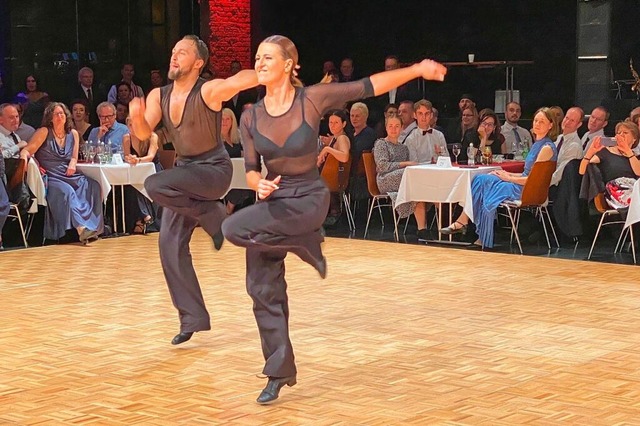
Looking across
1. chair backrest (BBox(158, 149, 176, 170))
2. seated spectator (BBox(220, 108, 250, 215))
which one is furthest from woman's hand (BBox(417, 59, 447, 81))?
seated spectator (BBox(220, 108, 250, 215))

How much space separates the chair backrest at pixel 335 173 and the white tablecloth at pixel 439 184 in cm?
100

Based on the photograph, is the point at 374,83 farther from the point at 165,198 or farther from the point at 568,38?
the point at 568,38

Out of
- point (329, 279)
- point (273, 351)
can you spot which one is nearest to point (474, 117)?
point (329, 279)

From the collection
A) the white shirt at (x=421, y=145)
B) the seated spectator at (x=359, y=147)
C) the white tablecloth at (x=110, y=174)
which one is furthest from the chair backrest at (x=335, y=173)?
the white tablecloth at (x=110, y=174)

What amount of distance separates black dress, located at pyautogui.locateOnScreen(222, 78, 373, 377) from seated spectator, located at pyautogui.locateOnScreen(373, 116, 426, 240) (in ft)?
17.5

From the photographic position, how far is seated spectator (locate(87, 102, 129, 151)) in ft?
34.3

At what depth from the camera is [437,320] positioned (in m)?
6.29

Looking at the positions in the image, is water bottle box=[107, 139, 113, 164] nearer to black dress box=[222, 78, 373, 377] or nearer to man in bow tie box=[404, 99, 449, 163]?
man in bow tie box=[404, 99, 449, 163]

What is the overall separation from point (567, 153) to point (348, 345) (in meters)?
4.51

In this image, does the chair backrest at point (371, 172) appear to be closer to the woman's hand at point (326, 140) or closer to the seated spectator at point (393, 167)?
the seated spectator at point (393, 167)

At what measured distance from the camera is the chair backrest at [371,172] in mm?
10000

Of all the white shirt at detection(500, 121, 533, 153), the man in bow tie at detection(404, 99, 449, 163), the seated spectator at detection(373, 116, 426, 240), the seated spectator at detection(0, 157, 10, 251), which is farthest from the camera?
the white shirt at detection(500, 121, 533, 153)

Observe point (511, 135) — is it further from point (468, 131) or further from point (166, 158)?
point (166, 158)

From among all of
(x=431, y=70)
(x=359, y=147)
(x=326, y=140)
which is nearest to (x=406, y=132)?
(x=359, y=147)
